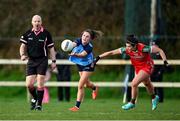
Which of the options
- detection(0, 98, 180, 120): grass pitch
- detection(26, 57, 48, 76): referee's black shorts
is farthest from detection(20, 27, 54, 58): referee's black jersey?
detection(0, 98, 180, 120): grass pitch

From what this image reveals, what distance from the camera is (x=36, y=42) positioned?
1942cm

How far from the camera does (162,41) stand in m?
29.2

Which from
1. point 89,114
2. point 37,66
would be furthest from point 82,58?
point 89,114

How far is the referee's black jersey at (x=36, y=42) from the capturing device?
63.8 ft

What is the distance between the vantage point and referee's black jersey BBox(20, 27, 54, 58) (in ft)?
63.8

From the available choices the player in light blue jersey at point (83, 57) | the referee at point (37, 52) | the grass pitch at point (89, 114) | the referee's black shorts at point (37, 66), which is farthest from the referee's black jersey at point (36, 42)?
the grass pitch at point (89, 114)

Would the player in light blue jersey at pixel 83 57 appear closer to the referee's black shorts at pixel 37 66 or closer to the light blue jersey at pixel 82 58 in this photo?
the light blue jersey at pixel 82 58

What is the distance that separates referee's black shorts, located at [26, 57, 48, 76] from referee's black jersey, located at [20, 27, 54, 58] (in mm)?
106

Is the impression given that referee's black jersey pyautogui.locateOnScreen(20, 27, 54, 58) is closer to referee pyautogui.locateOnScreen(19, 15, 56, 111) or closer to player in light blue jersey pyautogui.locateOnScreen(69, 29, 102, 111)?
referee pyautogui.locateOnScreen(19, 15, 56, 111)

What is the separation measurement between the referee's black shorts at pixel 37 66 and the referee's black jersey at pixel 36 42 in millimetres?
106

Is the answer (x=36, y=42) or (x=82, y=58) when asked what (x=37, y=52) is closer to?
(x=36, y=42)

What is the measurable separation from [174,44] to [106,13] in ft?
13.7

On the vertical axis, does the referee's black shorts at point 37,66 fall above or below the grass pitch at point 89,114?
above

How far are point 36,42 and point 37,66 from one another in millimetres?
518
